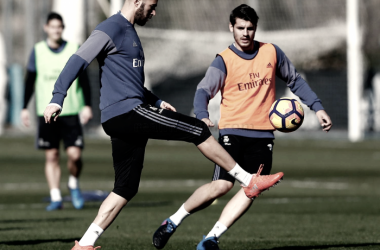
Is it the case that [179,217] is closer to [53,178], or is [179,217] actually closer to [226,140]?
[226,140]

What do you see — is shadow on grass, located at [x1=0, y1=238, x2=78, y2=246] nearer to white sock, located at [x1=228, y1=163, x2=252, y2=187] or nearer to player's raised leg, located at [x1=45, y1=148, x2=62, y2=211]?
white sock, located at [x1=228, y1=163, x2=252, y2=187]

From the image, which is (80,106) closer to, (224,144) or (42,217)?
(42,217)

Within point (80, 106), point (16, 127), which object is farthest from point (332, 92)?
point (80, 106)

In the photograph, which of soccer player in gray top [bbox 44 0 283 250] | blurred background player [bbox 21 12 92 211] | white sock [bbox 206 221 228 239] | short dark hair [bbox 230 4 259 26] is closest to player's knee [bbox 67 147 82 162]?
blurred background player [bbox 21 12 92 211]

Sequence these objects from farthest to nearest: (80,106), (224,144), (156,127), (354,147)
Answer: (354,147) → (80,106) → (224,144) → (156,127)

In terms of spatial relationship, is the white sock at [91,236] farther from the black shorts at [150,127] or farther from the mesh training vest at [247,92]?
the mesh training vest at [247,92]

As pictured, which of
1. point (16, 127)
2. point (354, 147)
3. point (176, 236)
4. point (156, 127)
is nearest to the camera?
point (156, 127)

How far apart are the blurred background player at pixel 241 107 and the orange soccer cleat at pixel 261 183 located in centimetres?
68

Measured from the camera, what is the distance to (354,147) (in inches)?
1047

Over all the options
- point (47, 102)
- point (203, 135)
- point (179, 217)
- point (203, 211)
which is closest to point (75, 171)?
point (47, 102)

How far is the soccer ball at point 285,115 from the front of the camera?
25.2 feet

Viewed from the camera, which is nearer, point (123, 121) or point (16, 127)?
point (123, 121)

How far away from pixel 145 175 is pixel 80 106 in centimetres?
651

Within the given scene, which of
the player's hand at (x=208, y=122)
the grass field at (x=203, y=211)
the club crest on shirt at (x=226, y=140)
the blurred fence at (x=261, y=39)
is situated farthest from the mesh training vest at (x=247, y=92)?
the blurred fence at (x=261, y=39)
